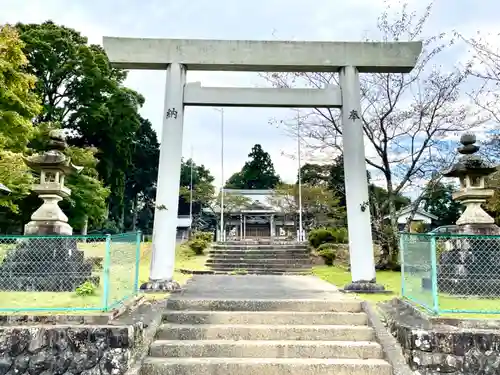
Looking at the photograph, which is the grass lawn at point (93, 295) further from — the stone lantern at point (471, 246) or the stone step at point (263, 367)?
the stone lantern at point (471, 246)

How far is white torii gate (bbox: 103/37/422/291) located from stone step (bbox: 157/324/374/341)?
2.51 meters

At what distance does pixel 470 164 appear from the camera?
6266 mm

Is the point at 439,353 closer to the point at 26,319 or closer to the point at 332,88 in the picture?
the point at 26,319

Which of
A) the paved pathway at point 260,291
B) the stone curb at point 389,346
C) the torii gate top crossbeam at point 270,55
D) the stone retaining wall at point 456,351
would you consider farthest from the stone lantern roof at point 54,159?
the stone retaining wall at point 456,351

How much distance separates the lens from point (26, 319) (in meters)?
3.88

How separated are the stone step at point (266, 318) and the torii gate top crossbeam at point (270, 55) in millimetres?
4715

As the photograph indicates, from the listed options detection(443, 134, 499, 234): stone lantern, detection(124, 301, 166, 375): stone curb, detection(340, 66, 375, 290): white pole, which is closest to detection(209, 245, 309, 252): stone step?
detection(340, 66, 375, 290): white pole

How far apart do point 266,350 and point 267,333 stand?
0.27 m

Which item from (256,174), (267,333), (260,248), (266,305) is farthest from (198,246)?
(256,174)

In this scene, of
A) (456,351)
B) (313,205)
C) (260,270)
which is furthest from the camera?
(313,205)

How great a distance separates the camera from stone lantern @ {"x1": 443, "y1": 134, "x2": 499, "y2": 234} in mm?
6145

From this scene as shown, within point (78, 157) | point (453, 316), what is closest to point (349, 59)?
point (453, 316)

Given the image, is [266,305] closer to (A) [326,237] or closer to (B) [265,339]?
(B) [265,339]

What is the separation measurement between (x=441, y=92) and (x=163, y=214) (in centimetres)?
912
